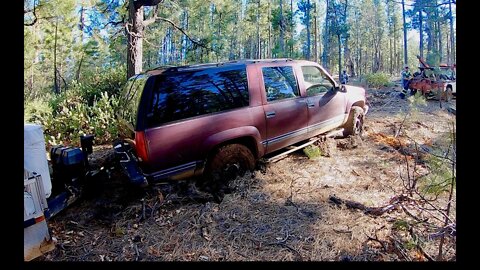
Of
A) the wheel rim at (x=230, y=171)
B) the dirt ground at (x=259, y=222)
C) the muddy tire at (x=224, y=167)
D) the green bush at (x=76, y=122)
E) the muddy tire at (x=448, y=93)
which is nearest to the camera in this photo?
the dirt ground at (x=259, y=222)

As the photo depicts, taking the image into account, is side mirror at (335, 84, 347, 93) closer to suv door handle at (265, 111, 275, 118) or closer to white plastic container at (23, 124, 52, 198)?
suv door handle at (265, 111, 275, 118)

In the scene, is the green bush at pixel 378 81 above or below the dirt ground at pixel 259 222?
above

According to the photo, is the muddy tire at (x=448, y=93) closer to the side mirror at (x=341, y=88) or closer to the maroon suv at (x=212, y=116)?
the side mirror at (x=341, y=88)

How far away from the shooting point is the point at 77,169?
3.27 m

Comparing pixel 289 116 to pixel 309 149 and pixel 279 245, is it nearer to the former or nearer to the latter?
pixel 309 149

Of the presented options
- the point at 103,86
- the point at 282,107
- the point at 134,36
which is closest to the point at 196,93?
the point at 282,107

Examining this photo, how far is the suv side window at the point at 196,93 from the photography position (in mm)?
3162

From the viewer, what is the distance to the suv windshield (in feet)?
10.8

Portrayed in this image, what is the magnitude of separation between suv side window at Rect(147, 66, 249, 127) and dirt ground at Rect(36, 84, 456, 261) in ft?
2.70

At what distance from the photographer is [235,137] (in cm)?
359

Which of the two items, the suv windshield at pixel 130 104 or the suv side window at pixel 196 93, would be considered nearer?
the suv side window at pixel 196 93

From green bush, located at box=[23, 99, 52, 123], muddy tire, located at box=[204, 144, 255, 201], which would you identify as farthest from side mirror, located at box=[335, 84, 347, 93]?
green bush, located at box=[23, 99, 52, 123]

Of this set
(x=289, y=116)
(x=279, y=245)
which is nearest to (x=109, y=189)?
(x=279, y=245)

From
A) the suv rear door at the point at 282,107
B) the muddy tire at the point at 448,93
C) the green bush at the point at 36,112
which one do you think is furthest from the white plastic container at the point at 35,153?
the muddy tire at the point at 448,93
